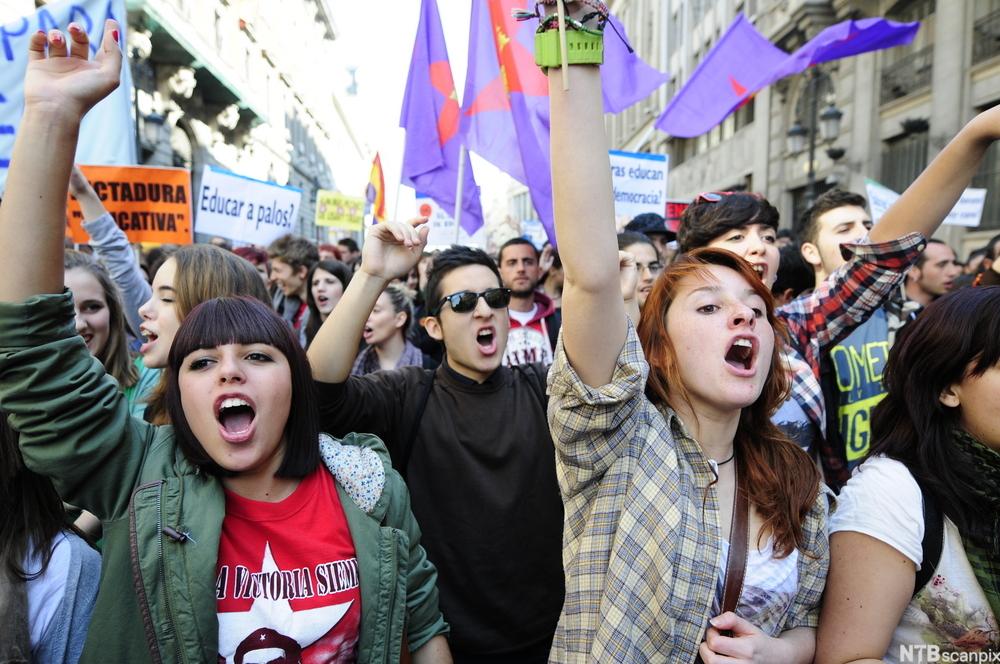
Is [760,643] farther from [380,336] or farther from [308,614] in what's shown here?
[380,336]

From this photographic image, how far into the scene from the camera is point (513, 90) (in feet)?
14.8

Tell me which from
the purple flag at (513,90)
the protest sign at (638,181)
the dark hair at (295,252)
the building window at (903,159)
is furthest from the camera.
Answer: the building window at (903,159)

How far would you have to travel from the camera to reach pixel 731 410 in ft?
5.86

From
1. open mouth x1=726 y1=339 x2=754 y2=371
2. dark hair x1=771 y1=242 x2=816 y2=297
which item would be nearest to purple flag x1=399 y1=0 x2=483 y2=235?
dark hair x1=771 y1=242 x2=816 y2=297

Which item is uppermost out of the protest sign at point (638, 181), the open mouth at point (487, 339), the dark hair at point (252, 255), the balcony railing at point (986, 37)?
the balcony railing at point (986, 37)

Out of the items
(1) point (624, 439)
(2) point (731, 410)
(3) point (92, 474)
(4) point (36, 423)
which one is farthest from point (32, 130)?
(2) point (731, 410)

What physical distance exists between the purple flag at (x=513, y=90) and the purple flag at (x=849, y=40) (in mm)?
4463

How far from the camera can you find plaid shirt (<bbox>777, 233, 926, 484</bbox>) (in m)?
2.41

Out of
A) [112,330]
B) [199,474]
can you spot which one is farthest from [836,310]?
[112,330]

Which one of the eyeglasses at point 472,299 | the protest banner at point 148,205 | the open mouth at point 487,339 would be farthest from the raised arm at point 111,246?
the protest banner at point 148,205

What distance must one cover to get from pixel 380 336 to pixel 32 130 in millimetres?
2946

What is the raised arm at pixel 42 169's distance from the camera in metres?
1.40

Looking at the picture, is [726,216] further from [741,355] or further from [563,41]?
[563,41]

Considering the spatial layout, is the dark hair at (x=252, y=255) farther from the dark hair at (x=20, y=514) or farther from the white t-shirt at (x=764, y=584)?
the white t-shirt at (x=764, y=584)
